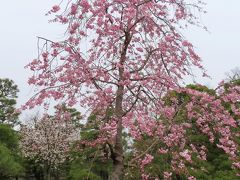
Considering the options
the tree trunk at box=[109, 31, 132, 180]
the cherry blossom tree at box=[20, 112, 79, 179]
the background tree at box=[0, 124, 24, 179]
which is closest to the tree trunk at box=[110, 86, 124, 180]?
the tree trunk at box=[109, 31, 132, 180]

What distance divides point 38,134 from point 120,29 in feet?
87.3

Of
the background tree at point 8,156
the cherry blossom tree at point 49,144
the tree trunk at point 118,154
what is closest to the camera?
the tree trunk at point 118,154

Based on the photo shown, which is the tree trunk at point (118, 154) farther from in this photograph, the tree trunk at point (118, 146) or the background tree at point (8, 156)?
the background tree at point (8, 156)

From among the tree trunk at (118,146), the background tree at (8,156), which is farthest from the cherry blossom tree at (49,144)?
the tree trunk at (118,146)

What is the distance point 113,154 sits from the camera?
6121mm

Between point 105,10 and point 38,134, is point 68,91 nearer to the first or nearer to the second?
point 105,10

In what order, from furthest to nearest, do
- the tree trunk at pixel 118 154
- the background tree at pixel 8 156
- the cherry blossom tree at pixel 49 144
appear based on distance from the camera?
the cherry blossom tree at pixel 49 144 < the background tree at pixel 8 156 < the tree trunk at pixel 118 154

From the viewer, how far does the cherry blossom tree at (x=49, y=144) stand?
1192 inches

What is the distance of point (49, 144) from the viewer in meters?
30.3

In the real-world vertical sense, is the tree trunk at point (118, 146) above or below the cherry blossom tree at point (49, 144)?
below

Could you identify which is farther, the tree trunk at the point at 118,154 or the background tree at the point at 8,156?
the background tree at the point at 8,156

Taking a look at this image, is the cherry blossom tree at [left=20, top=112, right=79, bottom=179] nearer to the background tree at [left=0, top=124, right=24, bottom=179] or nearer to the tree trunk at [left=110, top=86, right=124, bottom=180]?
the background tree at [left=0, top=124, right=24, bottom=179]

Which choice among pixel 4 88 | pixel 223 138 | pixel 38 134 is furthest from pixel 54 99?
pixel 4 88

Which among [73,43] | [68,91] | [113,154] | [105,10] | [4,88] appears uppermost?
[4,88]
